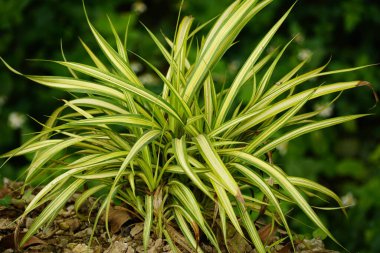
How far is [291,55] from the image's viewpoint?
14.9 feet

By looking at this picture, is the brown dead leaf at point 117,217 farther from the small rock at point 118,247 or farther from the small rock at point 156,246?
the small rock at point 156,246

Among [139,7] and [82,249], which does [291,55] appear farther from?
[82,249]

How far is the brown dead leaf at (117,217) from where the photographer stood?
2375 mm

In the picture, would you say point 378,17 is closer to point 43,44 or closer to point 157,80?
point 157,80

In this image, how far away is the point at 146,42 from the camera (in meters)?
4.63

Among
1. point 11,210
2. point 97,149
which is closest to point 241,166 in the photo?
point 97,149

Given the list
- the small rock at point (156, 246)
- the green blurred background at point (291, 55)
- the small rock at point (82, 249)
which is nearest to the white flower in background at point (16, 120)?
the green blurred background at point (291, 55)

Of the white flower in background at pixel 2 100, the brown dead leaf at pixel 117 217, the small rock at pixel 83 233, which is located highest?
the brown dead leaf at pixel 117 217

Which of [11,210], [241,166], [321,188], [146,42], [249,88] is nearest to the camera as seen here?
[241,166]

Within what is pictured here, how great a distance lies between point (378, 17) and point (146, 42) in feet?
5.46

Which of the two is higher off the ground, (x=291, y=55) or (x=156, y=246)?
(x=291, y=55)

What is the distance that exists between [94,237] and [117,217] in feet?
0.36

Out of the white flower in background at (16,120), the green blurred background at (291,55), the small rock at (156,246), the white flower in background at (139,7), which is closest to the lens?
the small rock at (156,246)

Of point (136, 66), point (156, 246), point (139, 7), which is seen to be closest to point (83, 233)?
point (156, 246)
